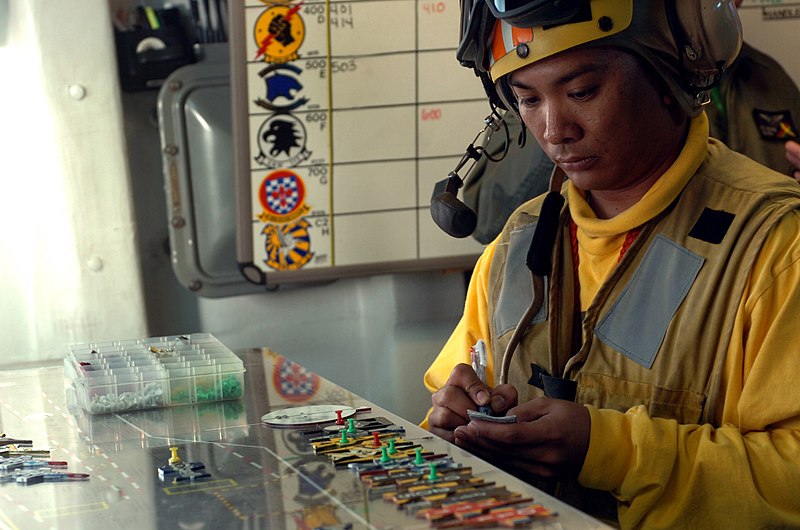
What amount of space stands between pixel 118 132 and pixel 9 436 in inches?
55.2

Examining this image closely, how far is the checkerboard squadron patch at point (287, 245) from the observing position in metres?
2.91

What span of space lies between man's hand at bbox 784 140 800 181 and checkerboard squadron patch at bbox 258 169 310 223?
1.23m

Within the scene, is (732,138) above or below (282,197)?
above

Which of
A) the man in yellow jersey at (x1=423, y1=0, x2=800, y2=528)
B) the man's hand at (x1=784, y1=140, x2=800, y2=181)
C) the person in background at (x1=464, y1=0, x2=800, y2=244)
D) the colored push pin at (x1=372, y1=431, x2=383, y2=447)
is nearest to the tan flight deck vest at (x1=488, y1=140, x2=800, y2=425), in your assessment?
the man in yellow jersey at (x1=423, y1=0, x2=800, y2=528)

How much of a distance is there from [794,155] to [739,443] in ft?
5.24

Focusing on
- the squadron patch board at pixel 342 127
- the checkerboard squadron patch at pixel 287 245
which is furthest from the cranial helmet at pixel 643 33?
the checkerboard squadron patch at pixel 287 245

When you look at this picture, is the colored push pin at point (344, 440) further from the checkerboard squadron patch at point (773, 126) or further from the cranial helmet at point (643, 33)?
the checkerboard squadron patch at point (773, 126)

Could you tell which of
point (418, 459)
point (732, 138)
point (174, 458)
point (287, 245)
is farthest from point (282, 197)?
point (418, 459)

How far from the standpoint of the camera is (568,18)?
1.53 meters

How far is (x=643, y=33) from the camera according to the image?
154 centimetres

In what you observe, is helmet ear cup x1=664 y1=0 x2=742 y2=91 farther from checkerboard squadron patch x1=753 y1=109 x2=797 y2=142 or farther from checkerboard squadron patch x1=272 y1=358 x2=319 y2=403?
checkerboard squadron patch x1=753 y1=109 x2=797 y2=142

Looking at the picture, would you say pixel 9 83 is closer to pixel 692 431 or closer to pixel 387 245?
pixel 387 245

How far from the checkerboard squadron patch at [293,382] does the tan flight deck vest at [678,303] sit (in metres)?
0.36

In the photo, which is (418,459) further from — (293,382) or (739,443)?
(293,382)
